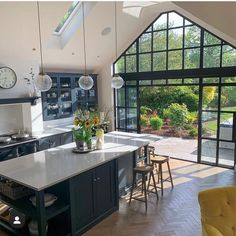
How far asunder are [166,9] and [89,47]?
2.26 metres

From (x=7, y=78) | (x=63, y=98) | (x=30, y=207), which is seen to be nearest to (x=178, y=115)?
(x=63, y=98)

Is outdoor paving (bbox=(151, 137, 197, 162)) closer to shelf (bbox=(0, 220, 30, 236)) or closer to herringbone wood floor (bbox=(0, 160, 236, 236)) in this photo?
herringbone wood floor (bbox=(0, 160, 236, 236))

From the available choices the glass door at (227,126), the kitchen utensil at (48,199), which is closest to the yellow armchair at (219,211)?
the kitchen utensil at (48,199)

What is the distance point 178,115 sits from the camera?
11.1 m

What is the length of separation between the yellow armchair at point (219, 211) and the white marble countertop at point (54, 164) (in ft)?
5.25

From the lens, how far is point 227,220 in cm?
248

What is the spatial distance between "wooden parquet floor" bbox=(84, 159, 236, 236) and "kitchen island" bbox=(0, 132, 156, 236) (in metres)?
0.23

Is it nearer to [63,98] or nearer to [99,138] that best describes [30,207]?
[99,138]

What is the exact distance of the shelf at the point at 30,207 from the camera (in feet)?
10.1

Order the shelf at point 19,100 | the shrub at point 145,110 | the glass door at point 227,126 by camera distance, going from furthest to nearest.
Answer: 1. the shrub at point 145,110
2. the glass door at point 227,126
3. the shelf at point 19,100

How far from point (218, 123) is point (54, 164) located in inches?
170

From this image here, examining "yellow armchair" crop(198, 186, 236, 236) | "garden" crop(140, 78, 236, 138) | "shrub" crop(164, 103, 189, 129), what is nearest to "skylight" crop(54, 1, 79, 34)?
"garden" crop(140, 78, 236, 138)

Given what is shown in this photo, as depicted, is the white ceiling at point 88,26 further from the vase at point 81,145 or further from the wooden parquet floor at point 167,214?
the wooden parquet floor at point 167,214

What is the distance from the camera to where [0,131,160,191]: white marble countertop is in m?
3.00
